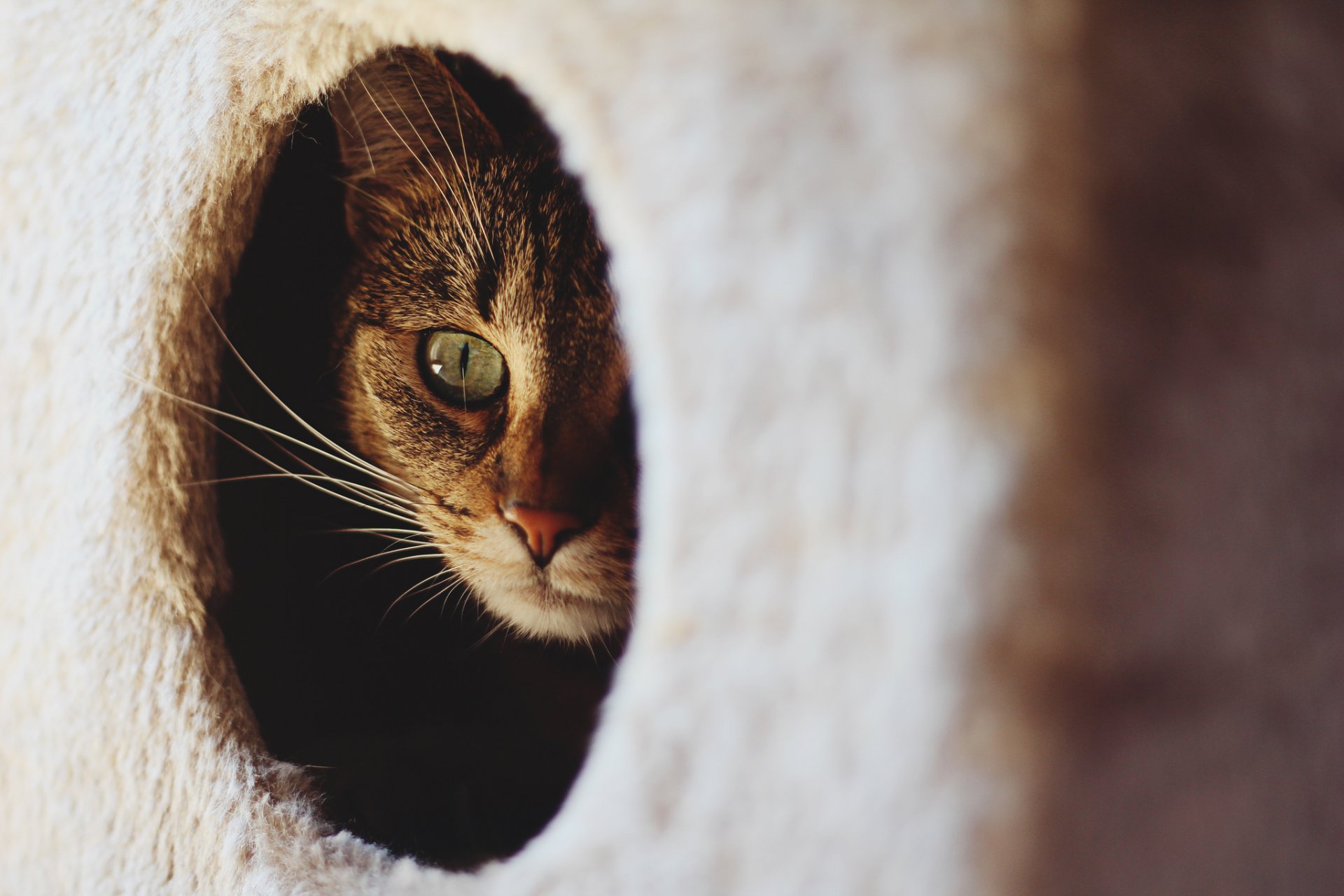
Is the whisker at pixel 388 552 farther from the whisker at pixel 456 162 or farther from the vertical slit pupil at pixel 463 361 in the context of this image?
the whisker at pixel 456 162

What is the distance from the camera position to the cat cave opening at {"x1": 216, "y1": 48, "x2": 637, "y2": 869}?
65 centimetres

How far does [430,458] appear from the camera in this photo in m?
0.74

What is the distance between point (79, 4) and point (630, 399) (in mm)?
446

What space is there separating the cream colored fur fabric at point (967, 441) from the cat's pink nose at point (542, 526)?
0.29 m

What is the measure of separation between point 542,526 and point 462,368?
0.17 m

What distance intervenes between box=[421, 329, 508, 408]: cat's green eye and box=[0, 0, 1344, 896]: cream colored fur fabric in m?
0.36

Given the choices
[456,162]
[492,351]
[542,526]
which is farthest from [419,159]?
[542,526]

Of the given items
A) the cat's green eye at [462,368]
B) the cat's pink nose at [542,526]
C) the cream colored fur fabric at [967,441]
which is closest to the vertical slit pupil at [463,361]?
the cat's green eye at [462,368]

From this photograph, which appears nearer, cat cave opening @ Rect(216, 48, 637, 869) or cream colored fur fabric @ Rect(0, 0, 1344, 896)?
cream colored fur fabric @ Rect(0, 0, 1344, 896)

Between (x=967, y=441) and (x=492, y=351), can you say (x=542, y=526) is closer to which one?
(x=492, y=351)

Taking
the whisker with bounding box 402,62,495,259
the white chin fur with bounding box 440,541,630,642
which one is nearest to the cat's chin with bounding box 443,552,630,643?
the white chin fur with bounding box 440,541,630,642

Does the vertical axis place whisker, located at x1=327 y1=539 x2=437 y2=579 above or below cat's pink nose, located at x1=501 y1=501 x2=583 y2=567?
below

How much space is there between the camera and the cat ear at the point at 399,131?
69 cm

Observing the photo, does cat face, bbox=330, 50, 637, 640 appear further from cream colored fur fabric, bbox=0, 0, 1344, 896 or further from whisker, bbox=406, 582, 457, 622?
cream colored fur fabric, bbox=0, 0, 1344, 896
